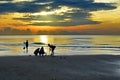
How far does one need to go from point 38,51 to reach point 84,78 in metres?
16.9

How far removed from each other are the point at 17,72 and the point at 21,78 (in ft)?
7.46

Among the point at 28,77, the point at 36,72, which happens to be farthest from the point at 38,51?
the point at 28,77

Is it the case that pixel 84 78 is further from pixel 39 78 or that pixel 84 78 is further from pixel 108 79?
pixel 39 78

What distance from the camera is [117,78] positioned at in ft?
63.6

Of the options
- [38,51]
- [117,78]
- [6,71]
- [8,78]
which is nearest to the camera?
[8,78]

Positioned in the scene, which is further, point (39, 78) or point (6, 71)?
point (6, 71)

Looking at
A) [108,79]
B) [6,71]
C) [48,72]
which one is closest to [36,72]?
[48,72]

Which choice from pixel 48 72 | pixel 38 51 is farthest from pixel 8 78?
pixel 38 51

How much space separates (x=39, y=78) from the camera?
18672 millimetres

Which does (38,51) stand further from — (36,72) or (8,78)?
(8,78)

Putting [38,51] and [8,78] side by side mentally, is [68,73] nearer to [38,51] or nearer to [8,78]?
[8,78]

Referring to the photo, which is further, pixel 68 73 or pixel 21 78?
pixel 68 73

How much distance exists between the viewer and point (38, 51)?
35281 millimetres

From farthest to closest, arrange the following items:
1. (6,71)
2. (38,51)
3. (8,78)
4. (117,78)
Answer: (38,51) < (6,71) < (117,78) < (8,78)
